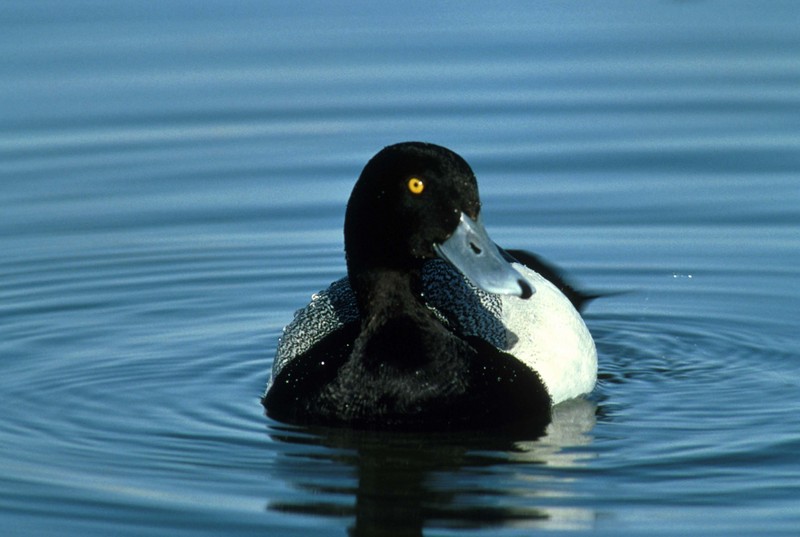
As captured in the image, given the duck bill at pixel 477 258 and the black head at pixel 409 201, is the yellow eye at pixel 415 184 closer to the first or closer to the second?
the black head at pixel 409 201

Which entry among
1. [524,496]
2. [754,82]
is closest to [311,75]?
[754,82]

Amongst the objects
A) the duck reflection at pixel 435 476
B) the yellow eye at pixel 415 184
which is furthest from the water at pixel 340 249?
the yellow eye at pixel 415 184

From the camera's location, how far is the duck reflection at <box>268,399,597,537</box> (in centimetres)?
697

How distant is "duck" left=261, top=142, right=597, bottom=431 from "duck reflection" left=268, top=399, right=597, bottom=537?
127 millimetres

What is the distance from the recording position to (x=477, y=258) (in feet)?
26.6

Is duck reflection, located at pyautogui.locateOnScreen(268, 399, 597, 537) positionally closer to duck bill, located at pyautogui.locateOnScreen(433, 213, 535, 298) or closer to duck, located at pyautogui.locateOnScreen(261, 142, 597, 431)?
duck, located at pyautogui.locateOnScreen(261, 142, 597, 431)

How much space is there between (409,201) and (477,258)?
416mm

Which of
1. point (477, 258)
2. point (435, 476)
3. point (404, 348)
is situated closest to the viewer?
point (435, 476)

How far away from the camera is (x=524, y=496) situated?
7.12 meters

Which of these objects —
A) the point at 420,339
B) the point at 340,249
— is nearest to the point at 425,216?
the point at 420,339

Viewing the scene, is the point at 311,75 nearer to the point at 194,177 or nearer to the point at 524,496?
the point at 194,177

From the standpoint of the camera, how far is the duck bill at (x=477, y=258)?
8.05 m

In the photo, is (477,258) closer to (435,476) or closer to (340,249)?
(435,476)

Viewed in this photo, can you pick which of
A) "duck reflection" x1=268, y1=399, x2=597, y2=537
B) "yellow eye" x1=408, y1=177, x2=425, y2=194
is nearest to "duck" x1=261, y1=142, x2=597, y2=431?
"yellow eye" x1=408, y1=177, x2=425, y2=194
